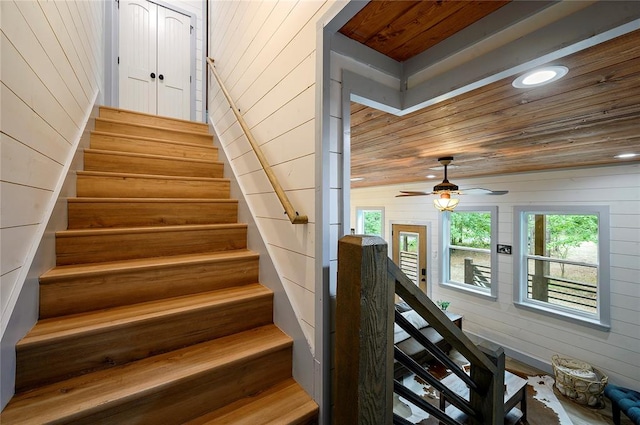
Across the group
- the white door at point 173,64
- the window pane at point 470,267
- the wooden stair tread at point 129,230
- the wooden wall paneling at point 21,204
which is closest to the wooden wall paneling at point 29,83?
the wooden wall paneling at point 21,204

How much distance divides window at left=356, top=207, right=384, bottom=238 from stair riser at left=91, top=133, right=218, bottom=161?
193 inches

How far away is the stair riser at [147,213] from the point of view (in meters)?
1.72

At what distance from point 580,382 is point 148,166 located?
552 cm

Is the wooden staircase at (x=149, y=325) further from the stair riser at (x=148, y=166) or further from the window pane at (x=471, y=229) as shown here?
the window pane at (x=471, y=229)

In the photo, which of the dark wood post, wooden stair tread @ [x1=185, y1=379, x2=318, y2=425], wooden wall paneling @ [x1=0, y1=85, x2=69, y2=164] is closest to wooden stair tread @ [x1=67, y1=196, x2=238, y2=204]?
wooden wall paneling @ [x1=0, y1=85, x2=69, y2=164]

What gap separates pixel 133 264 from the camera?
5.10 feet

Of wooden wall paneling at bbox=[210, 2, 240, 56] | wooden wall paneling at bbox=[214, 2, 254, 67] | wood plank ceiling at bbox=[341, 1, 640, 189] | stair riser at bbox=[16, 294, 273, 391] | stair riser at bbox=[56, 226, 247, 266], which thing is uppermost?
wooden wall paneling at bbox=[210, 2, 240, 56]

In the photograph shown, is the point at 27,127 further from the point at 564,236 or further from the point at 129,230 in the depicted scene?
the point at 564,236

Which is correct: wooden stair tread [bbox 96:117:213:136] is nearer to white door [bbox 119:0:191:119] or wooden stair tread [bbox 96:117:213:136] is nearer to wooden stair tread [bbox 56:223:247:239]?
white door [bbox 119:0:191:119]

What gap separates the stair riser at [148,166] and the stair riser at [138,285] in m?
1.14

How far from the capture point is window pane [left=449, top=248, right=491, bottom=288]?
4871 mm

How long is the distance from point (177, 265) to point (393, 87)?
5.29ft

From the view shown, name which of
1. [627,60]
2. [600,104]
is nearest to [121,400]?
[627,60]

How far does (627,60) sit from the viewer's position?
45.4 inches
